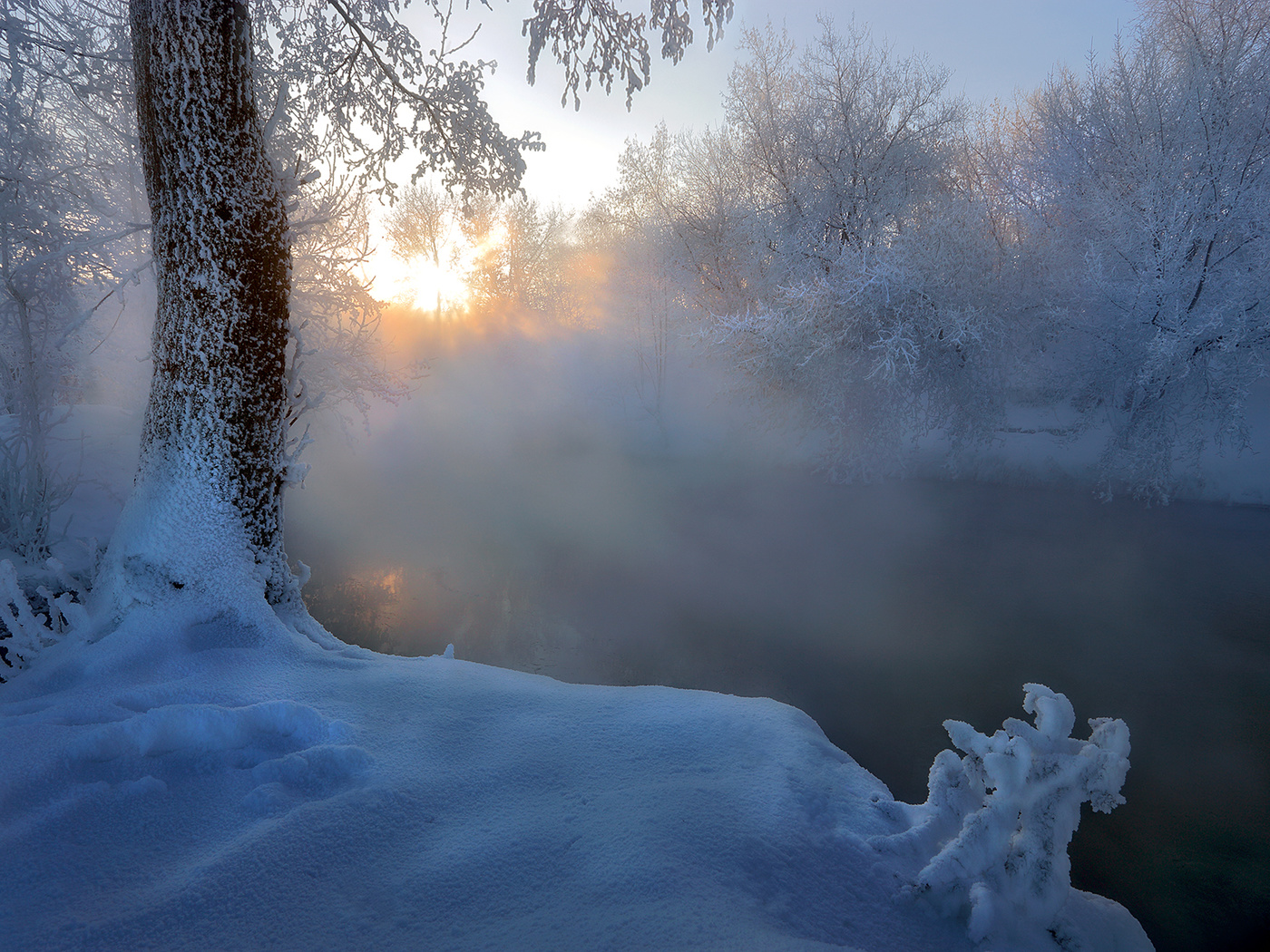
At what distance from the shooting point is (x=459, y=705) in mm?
3305

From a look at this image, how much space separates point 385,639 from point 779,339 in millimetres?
11411

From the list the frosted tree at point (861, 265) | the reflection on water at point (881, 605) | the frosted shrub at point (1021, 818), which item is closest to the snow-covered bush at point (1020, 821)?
the frosted shrub at point (1021, 818)

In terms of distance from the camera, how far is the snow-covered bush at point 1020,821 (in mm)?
2215

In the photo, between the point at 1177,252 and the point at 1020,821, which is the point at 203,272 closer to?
the point at 1020,821

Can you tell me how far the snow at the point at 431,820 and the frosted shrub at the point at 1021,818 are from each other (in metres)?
0.03

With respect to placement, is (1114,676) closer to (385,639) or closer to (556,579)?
(556,579)

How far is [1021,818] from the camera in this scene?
2.38 m

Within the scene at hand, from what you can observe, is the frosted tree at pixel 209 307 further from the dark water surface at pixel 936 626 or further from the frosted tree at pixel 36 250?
the dark water surface at pixel 936 626

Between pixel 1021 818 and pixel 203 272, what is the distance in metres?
5.12

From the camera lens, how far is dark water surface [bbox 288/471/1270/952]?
5176 mm

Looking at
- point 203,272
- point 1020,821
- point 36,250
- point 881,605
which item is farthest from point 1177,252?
point 36,250

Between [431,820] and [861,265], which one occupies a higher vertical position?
[861,265]

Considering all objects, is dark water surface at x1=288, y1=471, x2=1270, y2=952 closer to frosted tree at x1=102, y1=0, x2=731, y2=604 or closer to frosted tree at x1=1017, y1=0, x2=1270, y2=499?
frosted tree at x1=1017, y1=0, x2=1270, y2=499

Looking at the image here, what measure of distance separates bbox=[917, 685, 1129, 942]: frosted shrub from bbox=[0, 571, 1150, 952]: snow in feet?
0.10
